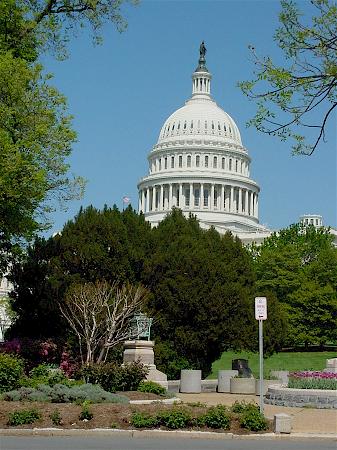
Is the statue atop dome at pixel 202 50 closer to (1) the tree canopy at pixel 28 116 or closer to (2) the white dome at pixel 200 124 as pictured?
(2) the white dome at pixel 200 124

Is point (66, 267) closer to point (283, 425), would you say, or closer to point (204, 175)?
point (283, 425)

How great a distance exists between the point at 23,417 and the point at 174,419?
3.11 metres

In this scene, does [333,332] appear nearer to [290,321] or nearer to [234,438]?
[290,321]

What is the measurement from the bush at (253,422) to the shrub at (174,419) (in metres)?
1.11

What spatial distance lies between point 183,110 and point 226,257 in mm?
109536

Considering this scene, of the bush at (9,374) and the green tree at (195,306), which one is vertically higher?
the green tree at (195,306)

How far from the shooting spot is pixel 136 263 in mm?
41938

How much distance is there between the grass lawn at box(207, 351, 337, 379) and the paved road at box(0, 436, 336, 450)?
33715 mm

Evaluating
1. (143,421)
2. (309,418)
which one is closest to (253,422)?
(143,421)

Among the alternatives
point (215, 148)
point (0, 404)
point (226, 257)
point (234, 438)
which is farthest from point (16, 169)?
point (215, 148)

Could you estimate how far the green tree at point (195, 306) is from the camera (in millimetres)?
40625

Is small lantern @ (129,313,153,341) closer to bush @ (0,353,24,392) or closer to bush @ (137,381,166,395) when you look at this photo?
bush @ (137,381,166,395)

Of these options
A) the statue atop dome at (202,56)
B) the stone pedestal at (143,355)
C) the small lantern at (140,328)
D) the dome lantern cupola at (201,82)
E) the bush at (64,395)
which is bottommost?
the bush at (64,395)

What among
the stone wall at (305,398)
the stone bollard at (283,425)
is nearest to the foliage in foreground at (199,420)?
the stone bollard at (283,425)
